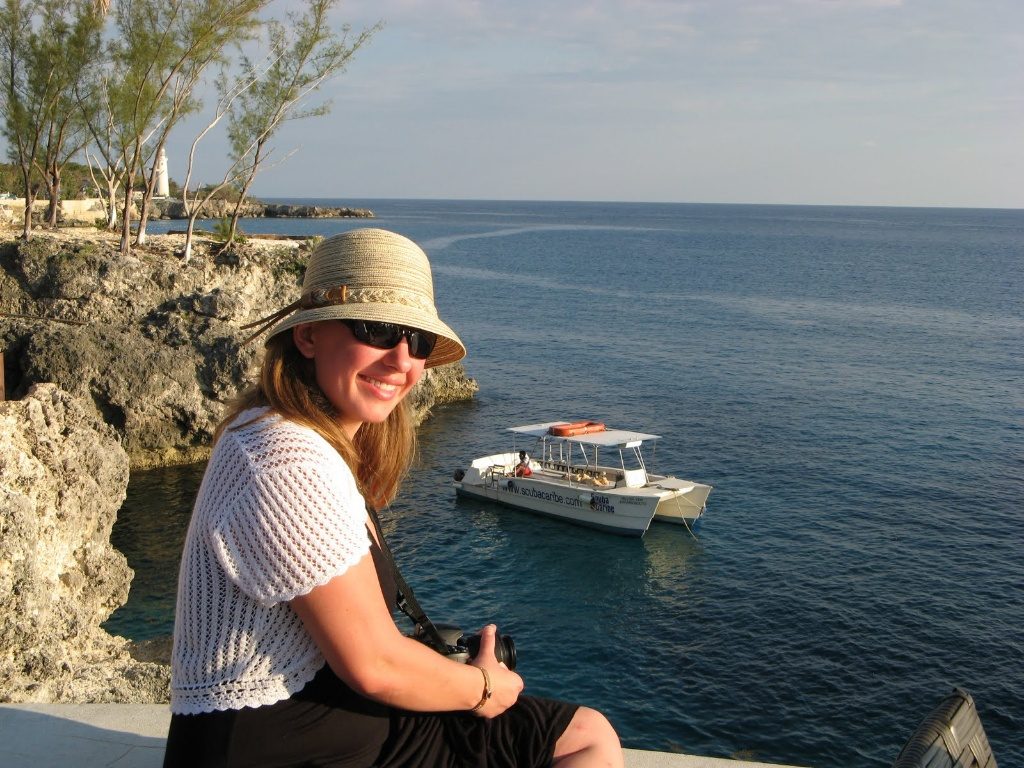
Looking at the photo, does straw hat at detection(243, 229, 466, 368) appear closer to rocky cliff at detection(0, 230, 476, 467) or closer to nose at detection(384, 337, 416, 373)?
nose at detection(384, 337, 416, 373)

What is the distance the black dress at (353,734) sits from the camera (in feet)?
8.52

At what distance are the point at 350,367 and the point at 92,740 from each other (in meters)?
3.24

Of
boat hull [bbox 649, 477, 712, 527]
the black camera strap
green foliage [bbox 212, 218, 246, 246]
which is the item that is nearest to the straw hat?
the black camera strap

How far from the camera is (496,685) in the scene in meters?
3.00

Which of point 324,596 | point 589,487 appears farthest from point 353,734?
point 589,487

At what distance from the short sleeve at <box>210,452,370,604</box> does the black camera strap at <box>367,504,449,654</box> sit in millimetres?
345

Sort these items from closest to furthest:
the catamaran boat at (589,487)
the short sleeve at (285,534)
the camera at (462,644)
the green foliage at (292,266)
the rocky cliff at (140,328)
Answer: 1. the short sleeve at (285,534)
2. the camera at (462,644)
3. the catamaran boat at (589,487)
4. the rocky cliff at (140,328)
5. the green foliage at (292,266)

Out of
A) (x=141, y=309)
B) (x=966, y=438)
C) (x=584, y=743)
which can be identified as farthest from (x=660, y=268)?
(x=584, y=743)

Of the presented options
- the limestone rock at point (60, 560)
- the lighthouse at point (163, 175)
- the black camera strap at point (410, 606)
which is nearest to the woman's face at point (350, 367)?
the black camera strap at point (410, 606)

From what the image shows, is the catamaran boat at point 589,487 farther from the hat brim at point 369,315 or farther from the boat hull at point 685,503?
the hat brim at point 369,315

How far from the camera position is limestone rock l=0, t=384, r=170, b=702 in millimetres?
8812

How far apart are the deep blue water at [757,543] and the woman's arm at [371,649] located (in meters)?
13.2

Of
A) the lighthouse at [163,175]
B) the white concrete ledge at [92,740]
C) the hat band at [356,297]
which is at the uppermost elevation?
the lighthouse at [163,175]

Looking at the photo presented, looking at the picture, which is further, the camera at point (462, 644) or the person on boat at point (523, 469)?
the person on boat at point (523, 469)
